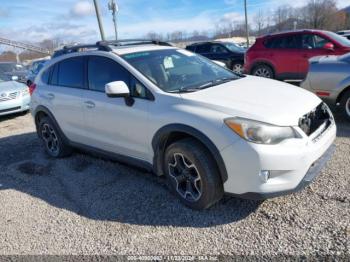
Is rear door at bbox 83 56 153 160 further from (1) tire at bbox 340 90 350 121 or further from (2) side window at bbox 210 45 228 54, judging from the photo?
(2) side window at bbox 210 45 228 54

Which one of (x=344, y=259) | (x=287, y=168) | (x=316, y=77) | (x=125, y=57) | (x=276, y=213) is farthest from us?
(x=316, y=77)

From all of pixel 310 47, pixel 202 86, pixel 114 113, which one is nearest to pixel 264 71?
pixel 310 47

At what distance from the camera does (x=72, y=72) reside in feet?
16.0

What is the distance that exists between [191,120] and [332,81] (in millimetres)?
3596

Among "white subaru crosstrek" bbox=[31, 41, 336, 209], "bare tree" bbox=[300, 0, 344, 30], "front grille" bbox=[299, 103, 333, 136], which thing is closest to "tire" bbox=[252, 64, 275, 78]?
"white subaru crosstrek" bbox=[31, 41, 336, 209]

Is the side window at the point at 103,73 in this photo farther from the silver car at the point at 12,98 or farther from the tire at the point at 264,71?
the tire at the point at 264,71

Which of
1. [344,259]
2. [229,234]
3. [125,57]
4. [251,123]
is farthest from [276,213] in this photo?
[125,57]

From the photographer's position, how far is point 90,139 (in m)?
4.63

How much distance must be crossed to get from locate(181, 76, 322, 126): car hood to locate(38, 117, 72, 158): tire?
274 centimetres

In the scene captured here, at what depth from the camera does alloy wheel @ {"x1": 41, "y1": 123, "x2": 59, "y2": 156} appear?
5535 mm

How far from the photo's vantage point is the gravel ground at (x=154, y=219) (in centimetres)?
295

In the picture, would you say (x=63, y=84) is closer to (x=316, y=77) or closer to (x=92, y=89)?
(x=92, y=89)

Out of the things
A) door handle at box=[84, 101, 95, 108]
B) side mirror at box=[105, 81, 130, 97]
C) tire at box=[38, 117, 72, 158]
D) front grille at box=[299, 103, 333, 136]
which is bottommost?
tire at box=[38, 117, 72, 158]

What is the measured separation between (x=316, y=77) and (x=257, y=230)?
3758 mm
